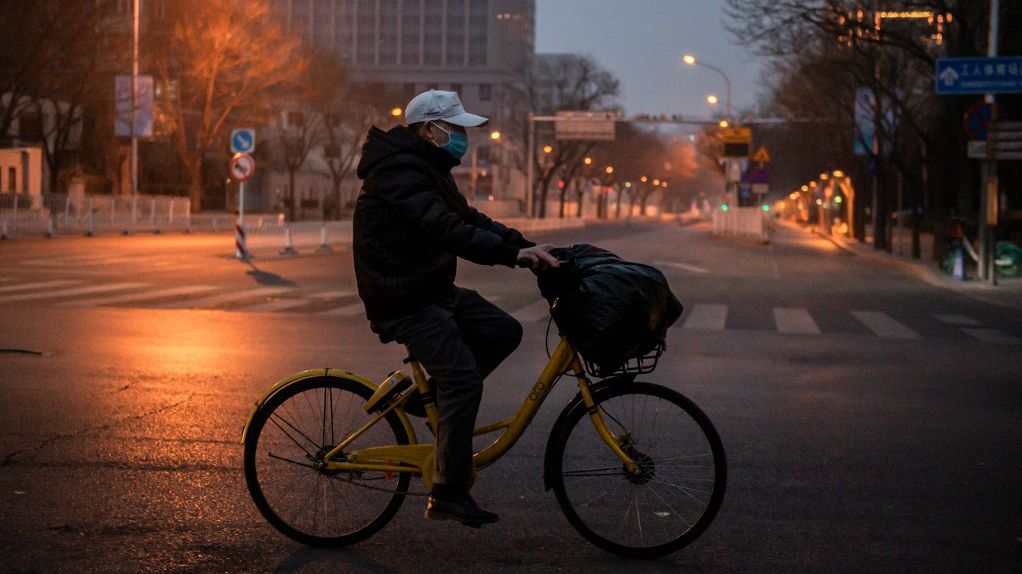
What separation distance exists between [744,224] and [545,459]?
5820cm

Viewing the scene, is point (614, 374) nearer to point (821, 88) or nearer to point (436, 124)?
point (436, 124)

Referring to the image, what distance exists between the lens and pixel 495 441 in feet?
16.5

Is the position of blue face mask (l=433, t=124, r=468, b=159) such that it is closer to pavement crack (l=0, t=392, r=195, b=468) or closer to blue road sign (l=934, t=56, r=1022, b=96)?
pavement crack (l=0, t=392, r=195, b=468)

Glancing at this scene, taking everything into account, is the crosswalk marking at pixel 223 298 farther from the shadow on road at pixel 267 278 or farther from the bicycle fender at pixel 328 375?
the bicycle fender at pixel 328 375

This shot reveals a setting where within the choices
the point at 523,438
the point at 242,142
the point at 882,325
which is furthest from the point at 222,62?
the point at 523,438

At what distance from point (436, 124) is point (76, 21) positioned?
135 ft

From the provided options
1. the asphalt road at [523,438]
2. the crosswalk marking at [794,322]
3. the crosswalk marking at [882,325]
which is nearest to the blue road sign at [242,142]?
the asphalt road at [523,438]

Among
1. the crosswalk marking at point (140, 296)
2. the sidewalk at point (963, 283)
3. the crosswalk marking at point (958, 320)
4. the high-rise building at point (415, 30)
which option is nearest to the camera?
the crosswalk marking at point (958, 320)

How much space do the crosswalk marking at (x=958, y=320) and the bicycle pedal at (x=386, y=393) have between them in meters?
13.8

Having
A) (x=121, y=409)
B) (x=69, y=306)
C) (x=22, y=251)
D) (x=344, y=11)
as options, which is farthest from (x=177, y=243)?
(x=344, y=11)

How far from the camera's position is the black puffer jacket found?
4.68 metres

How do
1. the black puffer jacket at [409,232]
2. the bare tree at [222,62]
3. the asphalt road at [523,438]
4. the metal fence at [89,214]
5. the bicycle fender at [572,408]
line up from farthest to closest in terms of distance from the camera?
the bare tree at [222,62] → the metal fence at [89,214] → the asphalt road at [523,438] → the bicycle fender at [572,408] → the black puffer jacket at [409,232]

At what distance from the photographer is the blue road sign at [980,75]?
2427 cm

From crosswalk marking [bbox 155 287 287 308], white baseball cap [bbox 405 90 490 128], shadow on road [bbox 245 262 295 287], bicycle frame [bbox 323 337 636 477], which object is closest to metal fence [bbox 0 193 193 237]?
shadow on road [bbox 245 262 295 287]
